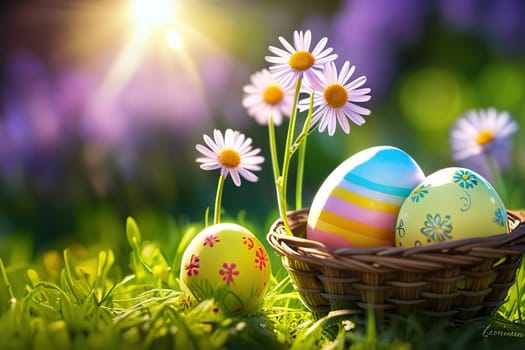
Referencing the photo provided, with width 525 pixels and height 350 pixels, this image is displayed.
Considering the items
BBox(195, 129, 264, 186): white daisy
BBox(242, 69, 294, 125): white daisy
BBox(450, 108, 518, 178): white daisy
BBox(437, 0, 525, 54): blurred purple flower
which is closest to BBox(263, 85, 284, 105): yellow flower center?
BBox(242, 69, 294, 125): white daisy

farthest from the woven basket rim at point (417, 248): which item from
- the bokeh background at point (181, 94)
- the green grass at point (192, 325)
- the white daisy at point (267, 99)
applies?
the bokeh background at point (181, 94)

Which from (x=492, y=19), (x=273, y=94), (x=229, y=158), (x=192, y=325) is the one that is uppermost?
(x=492, y=19)

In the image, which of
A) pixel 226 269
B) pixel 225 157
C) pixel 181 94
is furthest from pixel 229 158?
pixel 181 94

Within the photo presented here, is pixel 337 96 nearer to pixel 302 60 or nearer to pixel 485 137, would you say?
pixel 302 60

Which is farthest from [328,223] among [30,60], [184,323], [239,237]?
[30,60]

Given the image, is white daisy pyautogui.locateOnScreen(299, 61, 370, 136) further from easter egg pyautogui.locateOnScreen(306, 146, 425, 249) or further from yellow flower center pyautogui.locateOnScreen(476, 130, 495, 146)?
yellow flower center pyautogui.locateOnScreen(476, 130, 495, 146)
